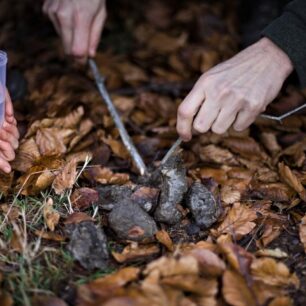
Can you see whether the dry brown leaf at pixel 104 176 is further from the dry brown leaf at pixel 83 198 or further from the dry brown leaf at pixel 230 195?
the dry brown leaf at pixel 230 195

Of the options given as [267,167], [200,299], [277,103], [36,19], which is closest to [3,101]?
[200,299]

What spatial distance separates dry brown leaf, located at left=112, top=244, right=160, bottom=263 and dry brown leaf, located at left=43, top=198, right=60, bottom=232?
0.77ft

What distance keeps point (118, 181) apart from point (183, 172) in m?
0.28

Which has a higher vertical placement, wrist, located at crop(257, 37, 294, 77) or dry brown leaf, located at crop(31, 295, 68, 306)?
wrist, located at crop(257, 37, 294, 77)

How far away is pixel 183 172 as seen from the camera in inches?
68.6

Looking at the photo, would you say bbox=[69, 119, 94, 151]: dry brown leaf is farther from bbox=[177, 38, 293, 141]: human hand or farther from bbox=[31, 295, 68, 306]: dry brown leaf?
bbox=[31, 295, 68, 306]: dry brown leaf

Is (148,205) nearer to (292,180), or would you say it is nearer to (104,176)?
(104,176)

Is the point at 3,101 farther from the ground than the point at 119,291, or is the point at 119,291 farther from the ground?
the point at 3,101

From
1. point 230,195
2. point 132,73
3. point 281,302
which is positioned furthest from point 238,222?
point 132,73

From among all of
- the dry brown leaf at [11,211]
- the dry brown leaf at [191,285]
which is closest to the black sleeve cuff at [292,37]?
the dry brown leaf at [191,285]

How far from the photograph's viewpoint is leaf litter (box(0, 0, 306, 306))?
53.8 inches

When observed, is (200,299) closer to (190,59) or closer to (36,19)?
(190,59)

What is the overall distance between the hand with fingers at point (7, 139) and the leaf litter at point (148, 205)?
3.1 inches

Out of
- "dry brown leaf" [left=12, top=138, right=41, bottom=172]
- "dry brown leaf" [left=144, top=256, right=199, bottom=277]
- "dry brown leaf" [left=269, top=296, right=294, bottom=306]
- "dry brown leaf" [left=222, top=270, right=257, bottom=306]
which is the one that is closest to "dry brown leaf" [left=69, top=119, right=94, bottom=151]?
"dry brown leaf" [left=12, top=138, right=41, bottom=172]
